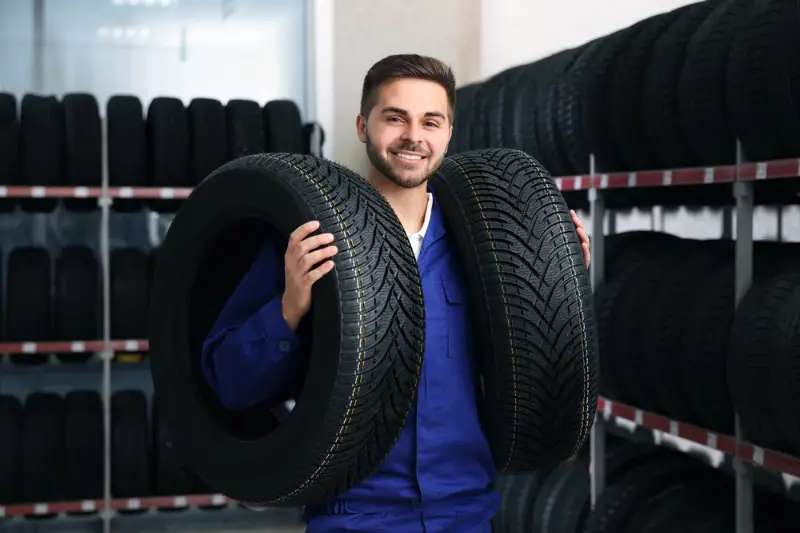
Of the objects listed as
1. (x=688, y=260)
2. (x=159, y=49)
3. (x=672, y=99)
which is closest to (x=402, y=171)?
(x=672, y=99)

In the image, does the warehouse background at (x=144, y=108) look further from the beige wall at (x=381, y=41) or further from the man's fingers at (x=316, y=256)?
the man's fingers at (x=316, y=256)

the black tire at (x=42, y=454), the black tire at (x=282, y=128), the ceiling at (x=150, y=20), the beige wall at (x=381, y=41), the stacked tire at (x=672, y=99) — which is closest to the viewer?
the stacked tire at (x=672, y=99)

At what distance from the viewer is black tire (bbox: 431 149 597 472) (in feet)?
7.23

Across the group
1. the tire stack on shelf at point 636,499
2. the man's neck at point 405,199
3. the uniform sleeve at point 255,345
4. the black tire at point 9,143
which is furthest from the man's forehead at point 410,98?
the black tire at point 9,143

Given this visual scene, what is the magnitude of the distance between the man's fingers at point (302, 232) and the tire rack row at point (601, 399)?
161 cm

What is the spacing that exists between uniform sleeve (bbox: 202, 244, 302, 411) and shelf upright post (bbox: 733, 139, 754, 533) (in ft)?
5.44

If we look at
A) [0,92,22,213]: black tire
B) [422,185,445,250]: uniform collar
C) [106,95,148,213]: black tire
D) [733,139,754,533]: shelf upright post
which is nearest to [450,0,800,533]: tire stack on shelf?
[733,139,754,533]: shelf upright post

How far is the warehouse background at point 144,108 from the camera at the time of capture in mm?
5242

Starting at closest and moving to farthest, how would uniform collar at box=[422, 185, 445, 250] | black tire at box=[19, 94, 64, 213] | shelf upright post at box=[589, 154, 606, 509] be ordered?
uniform collar at box=[422, 185, 445, 250] → shelf upright post at box=[589, 154, 606, 509] → black tire at box=[19, 94, 64, 213]

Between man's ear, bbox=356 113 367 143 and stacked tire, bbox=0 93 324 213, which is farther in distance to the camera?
stacked tire, bbox=0 93 324 213

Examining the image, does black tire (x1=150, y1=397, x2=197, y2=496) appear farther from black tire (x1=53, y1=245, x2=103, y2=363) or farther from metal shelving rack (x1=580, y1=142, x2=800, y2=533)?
metal shelving rack (x1=580, y1=142, x2=800, y2=533)

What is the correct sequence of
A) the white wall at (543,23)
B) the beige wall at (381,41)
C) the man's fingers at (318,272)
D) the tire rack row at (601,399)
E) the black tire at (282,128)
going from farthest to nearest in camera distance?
1. the beige wall at (381,41)
2. the black tire at (282,128)
3. the white wall at (543,23)
4. the tire rack row at (601,399)
5. the man's fingers at (318,272)

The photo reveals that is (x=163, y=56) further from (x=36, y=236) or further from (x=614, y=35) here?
(x=614, y=35)

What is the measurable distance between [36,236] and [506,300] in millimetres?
4814
